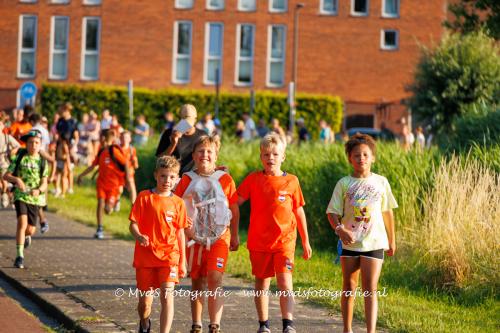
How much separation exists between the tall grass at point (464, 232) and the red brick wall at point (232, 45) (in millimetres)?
42737

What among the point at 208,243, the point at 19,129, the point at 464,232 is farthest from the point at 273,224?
the point at 19,129

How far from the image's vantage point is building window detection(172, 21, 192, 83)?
56781mm

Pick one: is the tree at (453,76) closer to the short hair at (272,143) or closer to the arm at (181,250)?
the short hair at (272,143)

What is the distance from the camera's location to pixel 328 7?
57.9m

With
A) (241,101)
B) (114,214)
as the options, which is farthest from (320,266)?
(241,101)

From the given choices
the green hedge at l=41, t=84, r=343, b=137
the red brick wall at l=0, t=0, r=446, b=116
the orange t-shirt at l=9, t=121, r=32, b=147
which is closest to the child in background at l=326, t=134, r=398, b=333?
the orange t-shirt at l=9, t=121, r=32, b=147

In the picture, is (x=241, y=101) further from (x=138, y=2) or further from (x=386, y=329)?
(x=386, y=329)

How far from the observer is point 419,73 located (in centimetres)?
3781

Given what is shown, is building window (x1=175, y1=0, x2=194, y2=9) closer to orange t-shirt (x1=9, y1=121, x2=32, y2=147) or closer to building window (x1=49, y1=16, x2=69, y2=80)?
building window (x1=49, y1=16, x2=69, y2=80)

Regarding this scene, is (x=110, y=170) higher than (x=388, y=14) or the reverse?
the reverse

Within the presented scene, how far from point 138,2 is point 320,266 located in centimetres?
A: 4406

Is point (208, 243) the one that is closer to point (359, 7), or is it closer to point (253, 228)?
point (253, 228)

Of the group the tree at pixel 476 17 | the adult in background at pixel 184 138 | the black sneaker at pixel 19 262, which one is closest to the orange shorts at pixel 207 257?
the adult in background at pixel 184 138

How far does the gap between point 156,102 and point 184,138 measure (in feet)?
135
